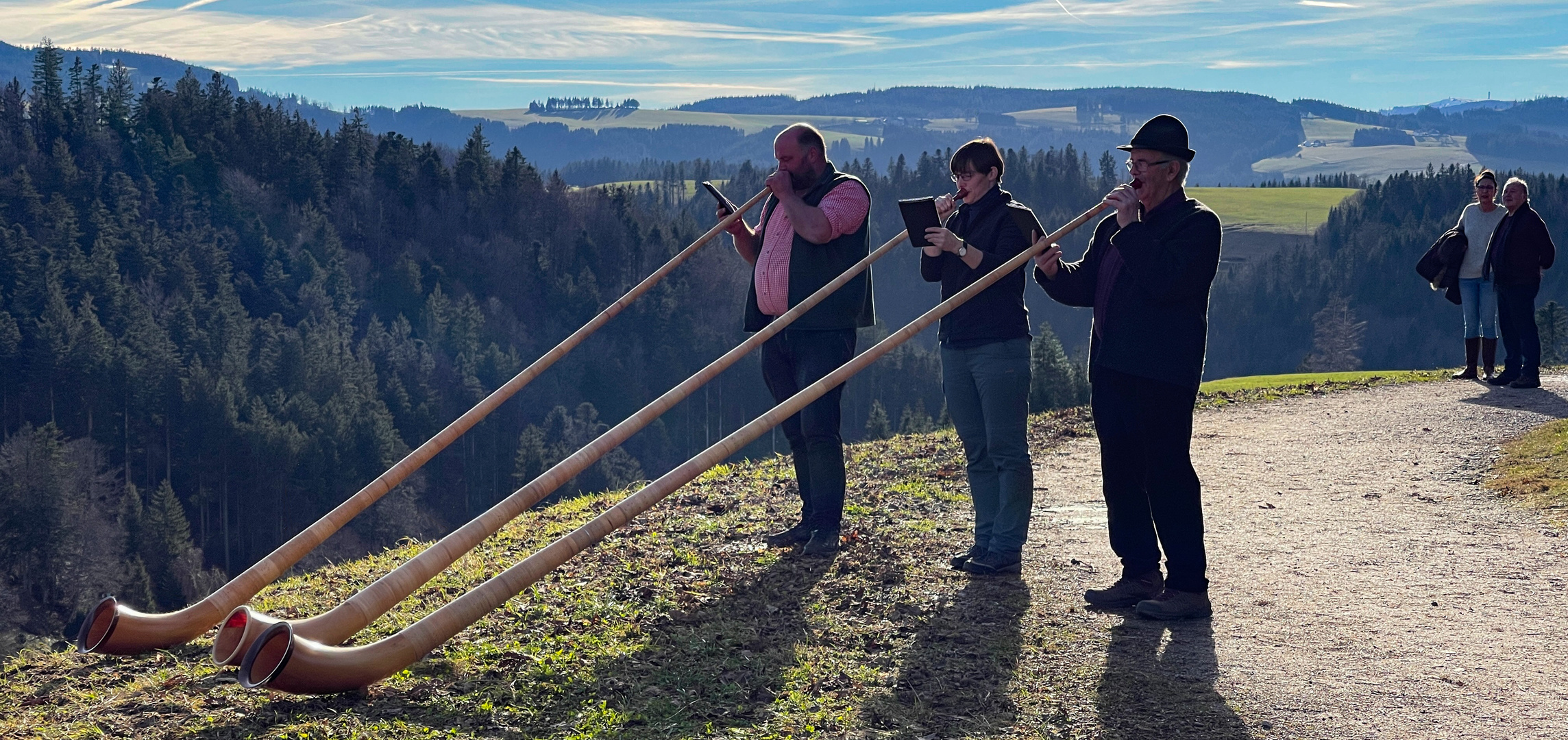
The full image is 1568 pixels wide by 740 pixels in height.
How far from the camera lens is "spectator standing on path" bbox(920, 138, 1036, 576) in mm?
6797

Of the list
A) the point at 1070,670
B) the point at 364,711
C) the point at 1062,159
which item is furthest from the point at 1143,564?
the point at 1062,159

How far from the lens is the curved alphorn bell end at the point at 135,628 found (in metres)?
5.56

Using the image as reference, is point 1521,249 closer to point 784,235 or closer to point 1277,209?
point 784,235

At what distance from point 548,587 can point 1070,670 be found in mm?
2995

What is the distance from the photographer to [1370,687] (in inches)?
205

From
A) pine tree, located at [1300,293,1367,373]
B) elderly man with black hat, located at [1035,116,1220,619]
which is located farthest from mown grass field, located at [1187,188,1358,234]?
elderly man with black hat, located at [1035,116,1220,619]

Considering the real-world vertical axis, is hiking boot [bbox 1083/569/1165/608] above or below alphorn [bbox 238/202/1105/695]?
below

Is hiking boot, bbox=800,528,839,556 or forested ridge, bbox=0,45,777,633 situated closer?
hiking boot, bbox=800,528,839,556

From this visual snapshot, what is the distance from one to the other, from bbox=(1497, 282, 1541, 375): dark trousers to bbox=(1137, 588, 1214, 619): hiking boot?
9.73m

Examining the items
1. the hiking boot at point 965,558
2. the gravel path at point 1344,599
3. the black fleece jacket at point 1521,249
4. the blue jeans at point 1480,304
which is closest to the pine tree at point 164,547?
the gravel path at point 1344,599

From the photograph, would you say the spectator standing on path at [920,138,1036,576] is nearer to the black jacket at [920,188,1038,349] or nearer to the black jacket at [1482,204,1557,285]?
the black jacket at [920,188,1038,349]

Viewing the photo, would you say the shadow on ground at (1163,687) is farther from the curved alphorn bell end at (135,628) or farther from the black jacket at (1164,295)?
the curved alphorn bell end at (135,628)

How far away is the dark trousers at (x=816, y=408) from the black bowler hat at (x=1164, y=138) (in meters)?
2.14

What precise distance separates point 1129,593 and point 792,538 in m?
2.29
